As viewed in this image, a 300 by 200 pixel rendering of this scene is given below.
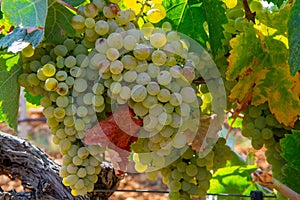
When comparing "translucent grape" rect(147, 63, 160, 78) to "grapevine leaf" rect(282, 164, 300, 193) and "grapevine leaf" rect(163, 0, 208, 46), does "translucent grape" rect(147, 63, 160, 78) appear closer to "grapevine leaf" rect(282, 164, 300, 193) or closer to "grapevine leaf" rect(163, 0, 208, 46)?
"grapevine leaf" rect(163, 0, 208, 46)

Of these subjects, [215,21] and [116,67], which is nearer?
[116,67]

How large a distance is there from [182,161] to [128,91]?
23cm

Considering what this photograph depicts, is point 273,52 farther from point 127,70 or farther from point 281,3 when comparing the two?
point 127,70

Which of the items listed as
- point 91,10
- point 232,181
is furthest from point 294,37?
point 232,181

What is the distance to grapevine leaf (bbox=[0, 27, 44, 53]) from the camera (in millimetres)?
713

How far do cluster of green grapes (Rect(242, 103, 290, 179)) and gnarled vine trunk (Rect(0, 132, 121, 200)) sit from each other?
0.89 ft

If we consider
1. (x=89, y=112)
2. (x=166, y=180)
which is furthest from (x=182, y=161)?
(x=89, y=112)

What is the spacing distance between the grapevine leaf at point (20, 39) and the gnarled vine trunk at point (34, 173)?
34cm

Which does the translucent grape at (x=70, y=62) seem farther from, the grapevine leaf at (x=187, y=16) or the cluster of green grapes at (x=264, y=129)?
the cluster of green grapes at (x=264, y=129)

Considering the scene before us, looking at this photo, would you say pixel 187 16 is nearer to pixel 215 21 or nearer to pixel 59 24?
pixel 215 21

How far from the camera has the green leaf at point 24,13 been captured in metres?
0.71

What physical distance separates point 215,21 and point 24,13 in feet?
0.93

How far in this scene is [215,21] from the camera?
86 centimetres

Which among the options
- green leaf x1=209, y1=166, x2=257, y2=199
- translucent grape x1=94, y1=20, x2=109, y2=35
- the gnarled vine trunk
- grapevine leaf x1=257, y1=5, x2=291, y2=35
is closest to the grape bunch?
translucent grape x1=94, y1=20, x2=109, y2=35
